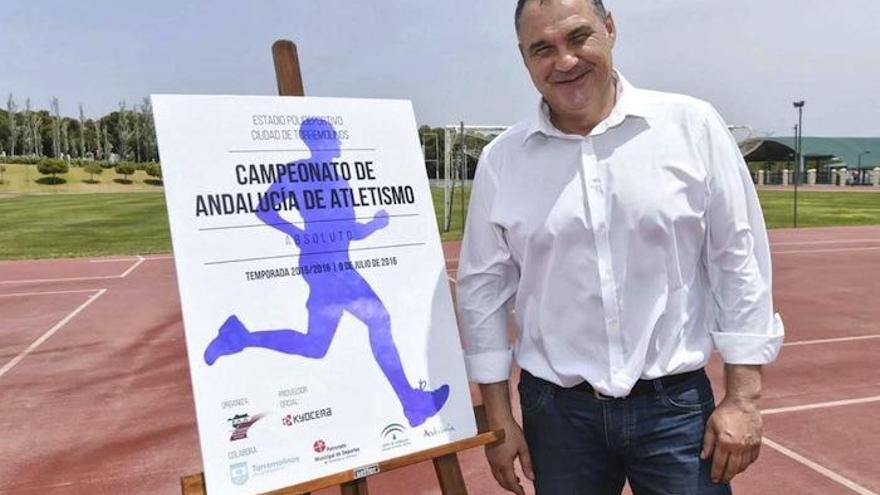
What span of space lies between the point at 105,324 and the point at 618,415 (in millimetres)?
9273

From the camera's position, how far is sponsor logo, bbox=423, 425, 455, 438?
93.0 inches

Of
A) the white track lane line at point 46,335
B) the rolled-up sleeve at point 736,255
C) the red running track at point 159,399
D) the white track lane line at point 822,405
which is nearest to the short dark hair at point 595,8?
the rolled-up sleeve at point 736,255

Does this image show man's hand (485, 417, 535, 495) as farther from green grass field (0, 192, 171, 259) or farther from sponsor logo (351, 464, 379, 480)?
green grass field (0, 192, 171, 259)

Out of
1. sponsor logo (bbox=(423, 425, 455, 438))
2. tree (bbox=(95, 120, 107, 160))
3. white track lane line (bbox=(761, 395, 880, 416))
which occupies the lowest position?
white track lane line (bbox=(761, 395, 880, 416))

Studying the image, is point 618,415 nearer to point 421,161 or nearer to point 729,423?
point 729,423

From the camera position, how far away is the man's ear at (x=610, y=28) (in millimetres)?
2125

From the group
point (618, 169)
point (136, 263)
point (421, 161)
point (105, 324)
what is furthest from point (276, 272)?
point (136, 263)

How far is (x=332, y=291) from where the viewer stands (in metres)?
2.30

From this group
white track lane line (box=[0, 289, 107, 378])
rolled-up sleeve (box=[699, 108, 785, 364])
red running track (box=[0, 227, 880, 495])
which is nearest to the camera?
rolled-up sleeve (box=[699, 108, 785, 364])

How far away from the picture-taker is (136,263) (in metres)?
16.6

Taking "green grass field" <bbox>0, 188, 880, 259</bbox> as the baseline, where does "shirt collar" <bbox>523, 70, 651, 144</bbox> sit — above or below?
above

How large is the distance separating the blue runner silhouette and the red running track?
227 centimetres

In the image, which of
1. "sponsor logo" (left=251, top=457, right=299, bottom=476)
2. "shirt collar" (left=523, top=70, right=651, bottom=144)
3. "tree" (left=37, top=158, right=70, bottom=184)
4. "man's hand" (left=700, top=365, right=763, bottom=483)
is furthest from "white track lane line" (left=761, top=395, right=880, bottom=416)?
"tree" (left=37, top=158, right=70, bottom=184)

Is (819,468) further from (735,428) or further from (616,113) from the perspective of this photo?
(616,113)
